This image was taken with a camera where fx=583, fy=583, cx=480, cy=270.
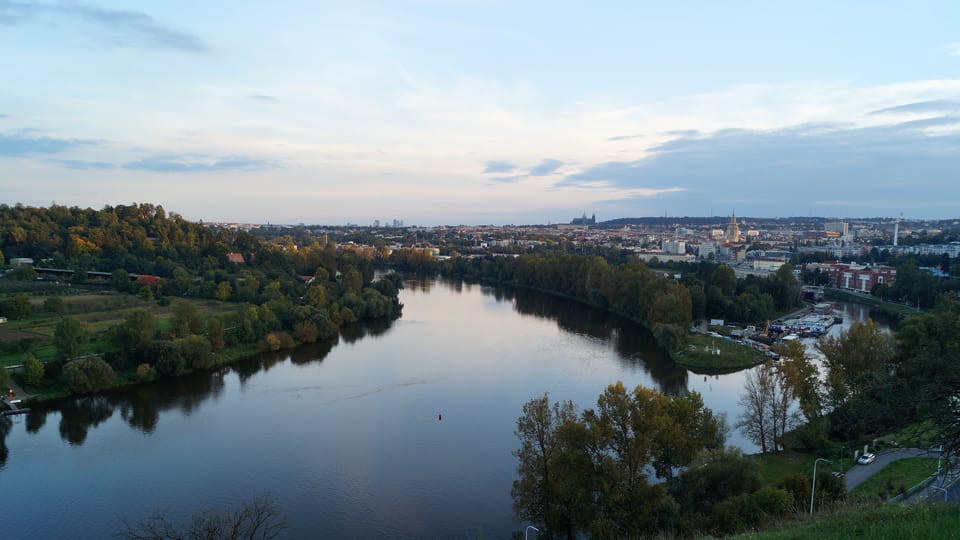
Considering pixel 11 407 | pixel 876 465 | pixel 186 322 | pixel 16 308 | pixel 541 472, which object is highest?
pixel 16 308

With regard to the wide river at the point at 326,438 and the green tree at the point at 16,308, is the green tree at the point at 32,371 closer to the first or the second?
the wide river at the point at 326,438

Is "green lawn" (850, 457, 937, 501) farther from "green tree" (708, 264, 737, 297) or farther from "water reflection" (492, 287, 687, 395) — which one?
"green tree" (708, 264, 737, 297)

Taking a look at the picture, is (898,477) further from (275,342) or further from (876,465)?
(275,342)

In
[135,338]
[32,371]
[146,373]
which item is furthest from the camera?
[135,338]

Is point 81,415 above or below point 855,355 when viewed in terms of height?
below

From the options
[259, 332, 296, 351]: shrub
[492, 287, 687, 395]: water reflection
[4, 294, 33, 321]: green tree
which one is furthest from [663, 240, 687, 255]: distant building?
[4, 294, 33, 321]: green tree

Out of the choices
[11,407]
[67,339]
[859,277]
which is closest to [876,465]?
[11,407]

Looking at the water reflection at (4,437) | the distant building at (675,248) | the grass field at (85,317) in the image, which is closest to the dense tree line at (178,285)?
the grass field at (85,317)
